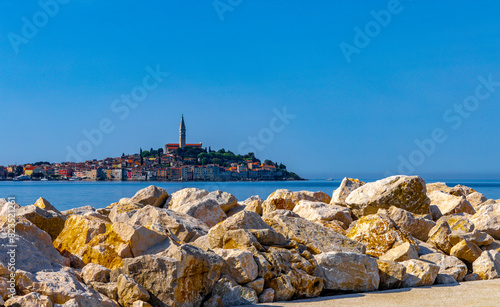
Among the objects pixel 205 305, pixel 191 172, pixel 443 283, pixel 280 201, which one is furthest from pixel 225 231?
pixel 191 172

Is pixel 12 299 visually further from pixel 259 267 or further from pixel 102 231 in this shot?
pixel 259 267

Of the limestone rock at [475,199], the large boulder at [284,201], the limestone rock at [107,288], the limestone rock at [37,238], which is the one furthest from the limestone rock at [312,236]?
the limestone rock at [475,199]

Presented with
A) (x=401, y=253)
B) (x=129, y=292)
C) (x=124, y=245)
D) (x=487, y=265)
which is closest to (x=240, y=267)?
(x=129, y=292)

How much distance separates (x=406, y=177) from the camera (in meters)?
10.3

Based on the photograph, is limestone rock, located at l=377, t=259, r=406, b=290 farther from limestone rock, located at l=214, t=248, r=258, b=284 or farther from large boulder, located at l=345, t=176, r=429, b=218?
large boulder, located at l=345, t=176, r=429, b=218

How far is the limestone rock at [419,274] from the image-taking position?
5.80 meters

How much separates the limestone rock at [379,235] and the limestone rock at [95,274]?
12.6 ft

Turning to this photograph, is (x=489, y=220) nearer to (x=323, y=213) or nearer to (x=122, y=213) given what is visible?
(x=323, y=213)

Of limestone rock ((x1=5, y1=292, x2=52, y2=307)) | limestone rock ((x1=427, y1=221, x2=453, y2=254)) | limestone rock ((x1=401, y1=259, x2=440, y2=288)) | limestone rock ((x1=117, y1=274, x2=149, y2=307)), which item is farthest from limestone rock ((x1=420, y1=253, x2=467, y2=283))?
limestone rock ((x1=5, y1=292, x2=52, y2=307))

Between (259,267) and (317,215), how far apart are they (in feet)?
12.4

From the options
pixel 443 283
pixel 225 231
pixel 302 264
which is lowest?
pixel 443 283

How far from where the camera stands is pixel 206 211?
338 inches

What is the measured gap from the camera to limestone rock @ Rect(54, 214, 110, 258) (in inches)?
232

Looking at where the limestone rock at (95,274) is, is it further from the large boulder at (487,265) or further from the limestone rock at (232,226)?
the large boulder at (487,265)
